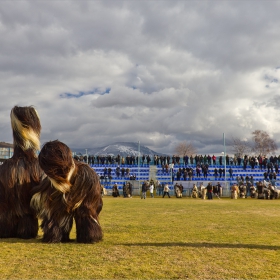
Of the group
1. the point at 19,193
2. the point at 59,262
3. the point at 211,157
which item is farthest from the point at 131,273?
the point at 211,157

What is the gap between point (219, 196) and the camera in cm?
3356

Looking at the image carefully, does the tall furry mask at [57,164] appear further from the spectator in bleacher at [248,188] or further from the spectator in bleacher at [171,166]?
the spectator in bleacher at [171,166]

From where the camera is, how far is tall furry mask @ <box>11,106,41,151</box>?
743 cm

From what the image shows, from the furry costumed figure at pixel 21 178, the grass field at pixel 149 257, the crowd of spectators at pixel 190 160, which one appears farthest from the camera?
the crowd of spectators at pixel 190 160

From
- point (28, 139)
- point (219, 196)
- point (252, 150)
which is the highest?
point (252, 150)

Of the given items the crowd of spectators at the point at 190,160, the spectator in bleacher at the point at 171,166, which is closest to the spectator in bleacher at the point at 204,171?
the crowd of spectators at the point at 190,160

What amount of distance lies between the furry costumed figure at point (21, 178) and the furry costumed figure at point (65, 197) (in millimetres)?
357

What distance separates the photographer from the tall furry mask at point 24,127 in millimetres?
7426

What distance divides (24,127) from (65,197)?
1888 millimetres

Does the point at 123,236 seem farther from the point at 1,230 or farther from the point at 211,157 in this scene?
the point at 211,157

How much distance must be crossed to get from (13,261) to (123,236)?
10.5ft

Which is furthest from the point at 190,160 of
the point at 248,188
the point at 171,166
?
the point at 248,188

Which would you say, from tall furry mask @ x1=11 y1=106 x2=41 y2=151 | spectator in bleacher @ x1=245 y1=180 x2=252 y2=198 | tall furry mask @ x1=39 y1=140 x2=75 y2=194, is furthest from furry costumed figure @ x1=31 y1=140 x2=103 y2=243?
spectator in bleacher @ x1=245 y1=180 x2=252 y2=198

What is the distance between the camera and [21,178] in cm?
718
